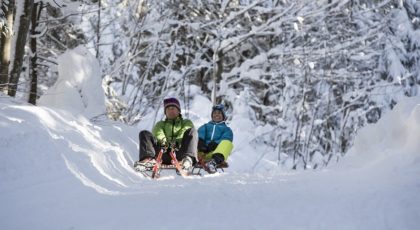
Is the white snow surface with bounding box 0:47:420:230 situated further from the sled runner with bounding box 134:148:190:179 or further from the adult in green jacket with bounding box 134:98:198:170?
the adult in green jacket with bounding box 134:98:198:170

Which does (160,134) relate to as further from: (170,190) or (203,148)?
(170,190)

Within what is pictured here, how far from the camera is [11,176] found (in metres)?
4.36

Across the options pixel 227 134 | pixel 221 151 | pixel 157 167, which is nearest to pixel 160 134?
pixel 221 151

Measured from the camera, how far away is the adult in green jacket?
23.2 feet

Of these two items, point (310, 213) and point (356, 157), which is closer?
point (310, 213)

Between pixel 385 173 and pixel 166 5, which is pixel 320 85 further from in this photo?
pixel 385 173

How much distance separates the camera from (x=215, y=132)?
8992 mm

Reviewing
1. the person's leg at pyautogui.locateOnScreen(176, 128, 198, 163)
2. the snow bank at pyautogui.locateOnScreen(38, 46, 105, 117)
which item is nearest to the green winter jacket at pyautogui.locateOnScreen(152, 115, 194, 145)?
the person's leg at pyautogui.locateOnScreen(176, 128, 198, 163)

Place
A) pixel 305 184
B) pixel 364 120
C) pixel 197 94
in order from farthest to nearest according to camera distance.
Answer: pixel 364 120
pixel 197 94
pixel 305 184

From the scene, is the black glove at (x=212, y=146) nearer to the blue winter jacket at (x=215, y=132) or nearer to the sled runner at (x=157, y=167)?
the blue winter jacket at (x=215, y=132)

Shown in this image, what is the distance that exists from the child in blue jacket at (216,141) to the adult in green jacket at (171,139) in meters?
0.39

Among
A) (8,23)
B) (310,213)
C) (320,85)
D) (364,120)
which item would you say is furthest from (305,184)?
(364,120)

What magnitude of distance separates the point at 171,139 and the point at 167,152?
526mm

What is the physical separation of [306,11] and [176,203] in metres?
10.4
